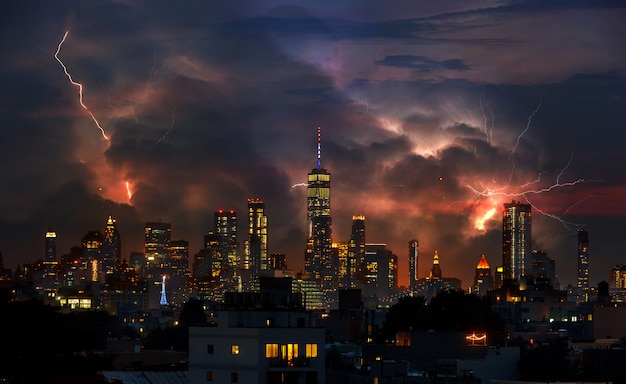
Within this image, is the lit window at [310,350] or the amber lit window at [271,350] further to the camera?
the lit window at [310,350]

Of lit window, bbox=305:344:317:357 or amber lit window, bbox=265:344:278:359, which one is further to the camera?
lit window, bbox=305:344:317:357

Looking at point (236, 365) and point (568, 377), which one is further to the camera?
point (568, 377)

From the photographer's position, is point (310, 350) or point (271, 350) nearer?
point (271, 350)

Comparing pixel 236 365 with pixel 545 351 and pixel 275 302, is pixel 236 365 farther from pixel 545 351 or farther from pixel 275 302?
pixel 545 351

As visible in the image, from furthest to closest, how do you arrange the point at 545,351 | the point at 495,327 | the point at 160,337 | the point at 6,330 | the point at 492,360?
the point at 160,337 → the point at 495,327 → the point at 545,351 → the point at 492,360 → the point at 6,330

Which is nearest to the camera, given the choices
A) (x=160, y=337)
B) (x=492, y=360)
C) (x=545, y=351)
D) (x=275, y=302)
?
(x=275, y=302)

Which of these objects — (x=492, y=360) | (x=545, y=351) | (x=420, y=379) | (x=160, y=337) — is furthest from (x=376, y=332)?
(x=420, y=379)
